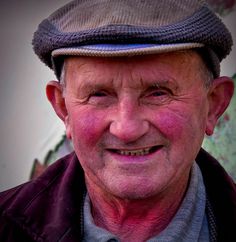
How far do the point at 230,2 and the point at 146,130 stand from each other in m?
1.25

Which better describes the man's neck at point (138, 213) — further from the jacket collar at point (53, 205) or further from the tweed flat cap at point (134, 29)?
the tweed flat cap at point (134, 29)

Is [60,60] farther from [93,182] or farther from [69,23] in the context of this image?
[93,182]

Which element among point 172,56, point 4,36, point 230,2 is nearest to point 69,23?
point 172,56

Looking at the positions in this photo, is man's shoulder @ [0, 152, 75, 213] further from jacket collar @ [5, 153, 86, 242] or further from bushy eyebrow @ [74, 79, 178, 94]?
bushy eyebrow @ [74, 79, 178, 94]

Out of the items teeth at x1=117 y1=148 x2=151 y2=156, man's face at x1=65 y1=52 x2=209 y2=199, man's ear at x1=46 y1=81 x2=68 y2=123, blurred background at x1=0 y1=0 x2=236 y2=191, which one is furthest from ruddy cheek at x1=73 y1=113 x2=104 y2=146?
blurred background at x1=0 y1=0 x2=236 y2=191

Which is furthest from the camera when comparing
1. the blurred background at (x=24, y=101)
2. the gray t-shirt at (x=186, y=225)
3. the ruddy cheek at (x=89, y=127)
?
the blurred background at (x=24, y=101)

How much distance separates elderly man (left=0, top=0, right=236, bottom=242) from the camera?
171cm

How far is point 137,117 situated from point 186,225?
→ 47 cm

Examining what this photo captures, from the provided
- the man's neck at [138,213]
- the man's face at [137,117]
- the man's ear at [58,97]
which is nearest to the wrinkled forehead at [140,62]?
the man's face at [137,117]

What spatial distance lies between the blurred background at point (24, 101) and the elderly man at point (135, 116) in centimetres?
123

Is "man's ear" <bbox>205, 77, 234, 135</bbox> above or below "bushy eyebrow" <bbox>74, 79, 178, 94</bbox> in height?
below

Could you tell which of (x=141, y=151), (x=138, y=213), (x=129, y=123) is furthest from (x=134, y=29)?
(x=138, y=213)

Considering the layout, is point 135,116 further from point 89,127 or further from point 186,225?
point 186,225

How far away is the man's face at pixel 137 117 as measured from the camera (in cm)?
172
